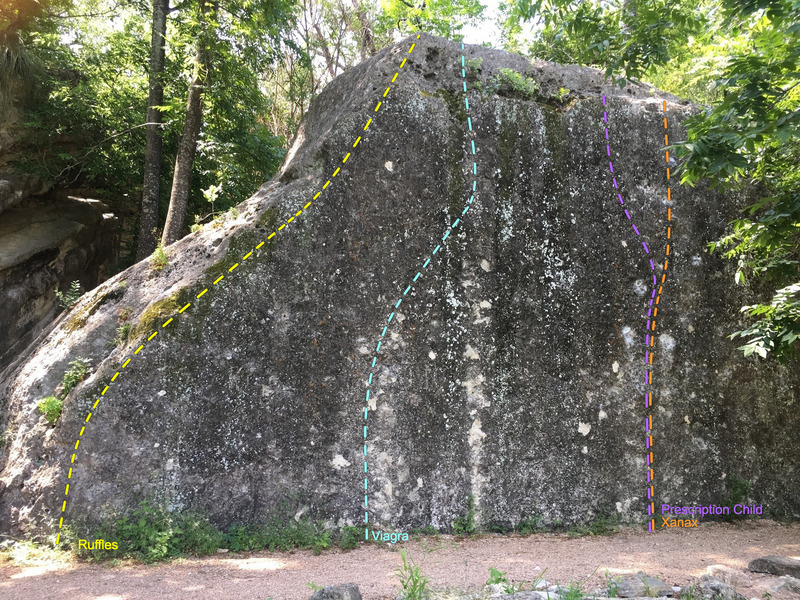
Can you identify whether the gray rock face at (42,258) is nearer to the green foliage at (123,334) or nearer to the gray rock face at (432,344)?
the gray rock face at (432,344)

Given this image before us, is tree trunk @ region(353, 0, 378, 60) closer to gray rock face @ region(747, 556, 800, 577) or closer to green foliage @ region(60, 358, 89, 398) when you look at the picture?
green foliage @ region(60, 358, 89, 398)

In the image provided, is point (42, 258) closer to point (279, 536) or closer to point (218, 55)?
point (218, 55)

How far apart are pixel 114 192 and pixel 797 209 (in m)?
12.2

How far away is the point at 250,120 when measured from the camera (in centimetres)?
1034

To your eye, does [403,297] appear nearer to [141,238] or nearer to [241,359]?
[241,359]

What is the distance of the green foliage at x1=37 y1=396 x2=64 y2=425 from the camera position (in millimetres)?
5469

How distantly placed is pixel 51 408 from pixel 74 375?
37cm

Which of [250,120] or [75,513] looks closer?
[75,513]

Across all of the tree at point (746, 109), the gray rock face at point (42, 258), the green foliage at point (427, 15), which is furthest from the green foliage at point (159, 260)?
the green foliage at point (427, 15)

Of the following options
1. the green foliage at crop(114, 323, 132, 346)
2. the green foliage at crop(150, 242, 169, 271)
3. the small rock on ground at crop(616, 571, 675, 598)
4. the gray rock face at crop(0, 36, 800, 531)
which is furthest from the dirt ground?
the green foliage at crop(150, 242, 169, 271)

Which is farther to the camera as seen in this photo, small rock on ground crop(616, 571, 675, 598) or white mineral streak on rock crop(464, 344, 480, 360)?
white mineral streak on rock crop(464, 344, 480, 360)

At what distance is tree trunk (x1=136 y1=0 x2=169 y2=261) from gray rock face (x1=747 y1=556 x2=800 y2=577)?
31.7 feet

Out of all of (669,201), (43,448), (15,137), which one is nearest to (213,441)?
(43,448)

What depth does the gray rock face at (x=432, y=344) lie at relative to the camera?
18.3 ft
